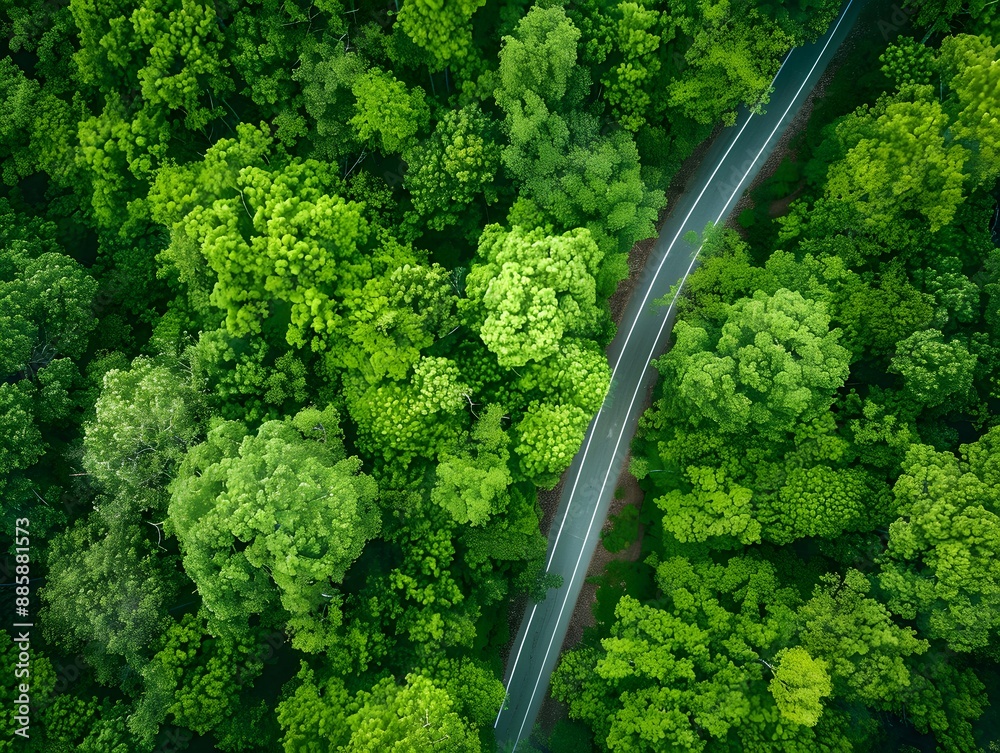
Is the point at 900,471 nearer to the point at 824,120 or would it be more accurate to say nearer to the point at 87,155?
the point at 824,120

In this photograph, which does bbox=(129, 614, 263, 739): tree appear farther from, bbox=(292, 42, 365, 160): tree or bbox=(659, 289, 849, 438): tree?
bbox=(659, 289, 849, 438): tree

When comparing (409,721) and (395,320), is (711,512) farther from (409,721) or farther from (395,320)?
(395,320)

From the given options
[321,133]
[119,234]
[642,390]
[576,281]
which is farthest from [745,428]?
[119,234]

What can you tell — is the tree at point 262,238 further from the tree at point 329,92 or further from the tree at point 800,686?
→ the tree at point 800,686

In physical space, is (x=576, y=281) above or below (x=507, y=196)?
below

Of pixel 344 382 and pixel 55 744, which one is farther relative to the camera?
pixel 344 382

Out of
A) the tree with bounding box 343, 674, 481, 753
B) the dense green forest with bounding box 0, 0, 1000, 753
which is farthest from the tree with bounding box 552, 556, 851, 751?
the tree with bounding box 343, 674, 481, 753

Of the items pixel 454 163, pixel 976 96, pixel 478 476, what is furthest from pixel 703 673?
pixel 976 96
